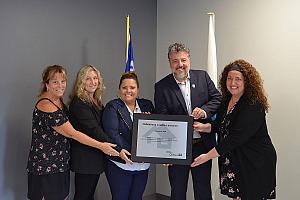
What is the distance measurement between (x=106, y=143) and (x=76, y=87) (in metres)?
0.50

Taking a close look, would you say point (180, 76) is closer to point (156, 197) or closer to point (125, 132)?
point (125, 132)

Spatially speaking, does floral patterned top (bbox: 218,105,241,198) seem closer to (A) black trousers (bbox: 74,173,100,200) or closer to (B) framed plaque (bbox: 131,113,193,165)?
(B) framed plaque (bbox: 131,113,193,165)

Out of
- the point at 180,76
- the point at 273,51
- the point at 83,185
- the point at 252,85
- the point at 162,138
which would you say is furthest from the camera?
the point at 273,51

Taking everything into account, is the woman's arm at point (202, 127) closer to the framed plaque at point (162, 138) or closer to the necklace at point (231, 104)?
the framed plaque at point (162, 138)

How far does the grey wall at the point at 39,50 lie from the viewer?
114 inches

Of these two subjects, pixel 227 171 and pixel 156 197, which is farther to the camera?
pixel 156 197

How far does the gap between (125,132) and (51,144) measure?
55 centimetres

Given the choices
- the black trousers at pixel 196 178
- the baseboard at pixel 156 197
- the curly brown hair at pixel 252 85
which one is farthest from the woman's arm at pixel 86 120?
the baseboard at pixel 156 197

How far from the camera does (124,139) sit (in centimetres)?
254

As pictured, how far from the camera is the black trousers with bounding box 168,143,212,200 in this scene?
2584 millimetres

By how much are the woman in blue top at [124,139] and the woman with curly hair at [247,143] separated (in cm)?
65

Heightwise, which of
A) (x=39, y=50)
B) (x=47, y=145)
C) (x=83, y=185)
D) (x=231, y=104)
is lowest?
(x=83, y=185)

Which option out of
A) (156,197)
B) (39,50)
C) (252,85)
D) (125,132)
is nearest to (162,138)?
(125,132)
